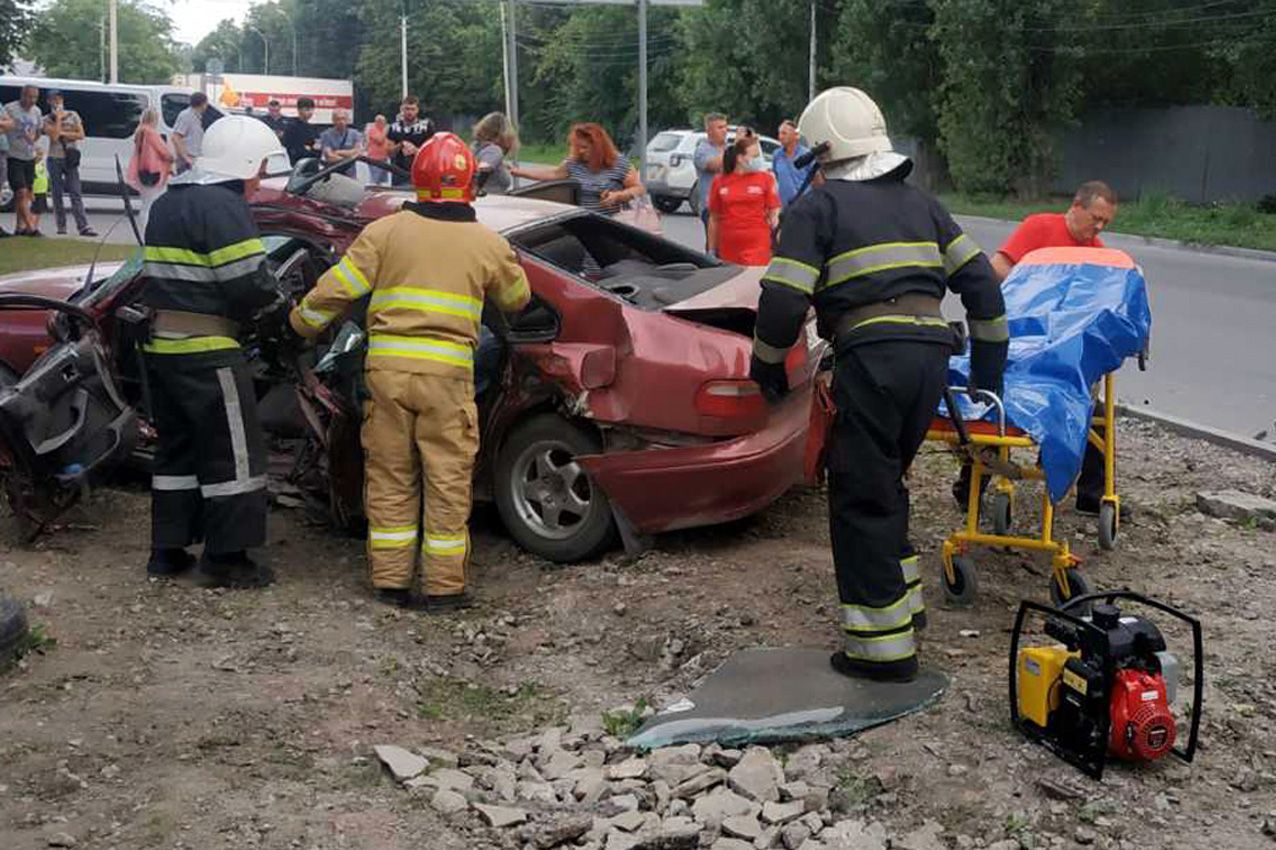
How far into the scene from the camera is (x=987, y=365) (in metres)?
5.15

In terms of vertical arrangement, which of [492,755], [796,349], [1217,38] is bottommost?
[492,755]

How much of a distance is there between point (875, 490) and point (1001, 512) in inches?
55.9

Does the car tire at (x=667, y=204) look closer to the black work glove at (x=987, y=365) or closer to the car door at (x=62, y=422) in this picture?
the car door at (x=62, y=422)

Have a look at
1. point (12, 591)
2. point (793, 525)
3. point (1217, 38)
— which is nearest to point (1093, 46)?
point (1217, 38)

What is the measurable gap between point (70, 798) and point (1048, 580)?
149 inches

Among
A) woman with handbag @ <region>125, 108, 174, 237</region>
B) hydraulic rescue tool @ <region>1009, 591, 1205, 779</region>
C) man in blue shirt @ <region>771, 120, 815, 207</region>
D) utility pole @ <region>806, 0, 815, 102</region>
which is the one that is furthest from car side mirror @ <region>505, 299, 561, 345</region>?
utility pole @ <region>806, 0, 815, 102</region>

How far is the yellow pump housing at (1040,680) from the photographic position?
417 cm

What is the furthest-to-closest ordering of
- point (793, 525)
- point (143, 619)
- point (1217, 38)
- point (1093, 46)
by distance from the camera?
point (1093, 46) < point (1217, 38) < point (793, 525) < point (143, 619)

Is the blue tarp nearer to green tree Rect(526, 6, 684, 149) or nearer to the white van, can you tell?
the white van

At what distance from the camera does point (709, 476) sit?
19.0 ft

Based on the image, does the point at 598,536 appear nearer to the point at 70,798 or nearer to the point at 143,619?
the point at 143,619

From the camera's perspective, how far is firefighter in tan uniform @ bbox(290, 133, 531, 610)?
18.6 ft

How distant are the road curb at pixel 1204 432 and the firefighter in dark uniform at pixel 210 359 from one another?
17.3ft

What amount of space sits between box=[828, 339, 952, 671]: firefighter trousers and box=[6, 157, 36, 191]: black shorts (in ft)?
57.7
